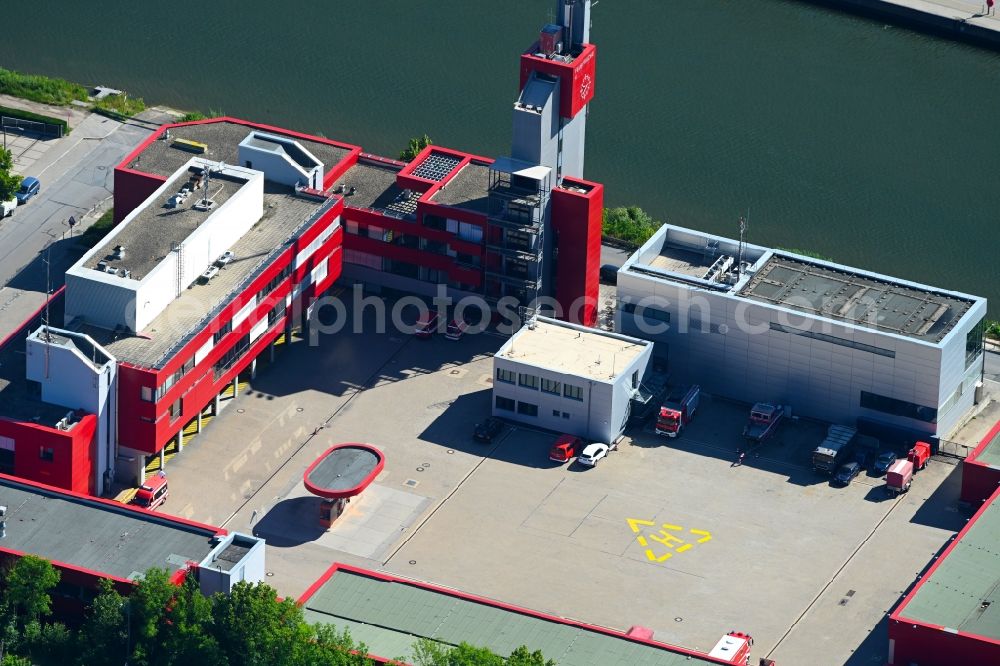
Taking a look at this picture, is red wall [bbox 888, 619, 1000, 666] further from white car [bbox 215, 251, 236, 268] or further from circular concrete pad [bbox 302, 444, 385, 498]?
white car [bbox 215, 251, 236, 268]

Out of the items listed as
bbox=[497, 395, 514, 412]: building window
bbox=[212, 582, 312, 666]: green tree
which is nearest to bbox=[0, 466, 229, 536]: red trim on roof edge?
bbox=[212, 582, 312, 666]: green tree

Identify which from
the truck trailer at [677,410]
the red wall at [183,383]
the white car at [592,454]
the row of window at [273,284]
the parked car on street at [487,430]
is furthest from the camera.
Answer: the row of window at [273,284]

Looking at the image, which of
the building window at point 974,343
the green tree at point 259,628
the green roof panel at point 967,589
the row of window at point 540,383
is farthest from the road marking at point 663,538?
the green tree at point 259,628

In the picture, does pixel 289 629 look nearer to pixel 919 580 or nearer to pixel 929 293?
pixel 919 580

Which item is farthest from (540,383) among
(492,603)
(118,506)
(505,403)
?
(118,506)

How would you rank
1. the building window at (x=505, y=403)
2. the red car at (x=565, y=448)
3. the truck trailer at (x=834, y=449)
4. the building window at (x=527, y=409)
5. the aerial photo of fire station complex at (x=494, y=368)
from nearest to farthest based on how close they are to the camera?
the aerial photo of fire station complex at (x=494, y=368) < the truck trailer at (x=834, y=449) < the red car at (x=565, y=448) < the building window at (x=527, y=409) < the building window at (x=505, y=403)

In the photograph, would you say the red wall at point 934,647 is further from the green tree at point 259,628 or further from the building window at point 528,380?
the green tree at point 259,628

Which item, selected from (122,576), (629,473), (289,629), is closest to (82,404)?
(122,576)
